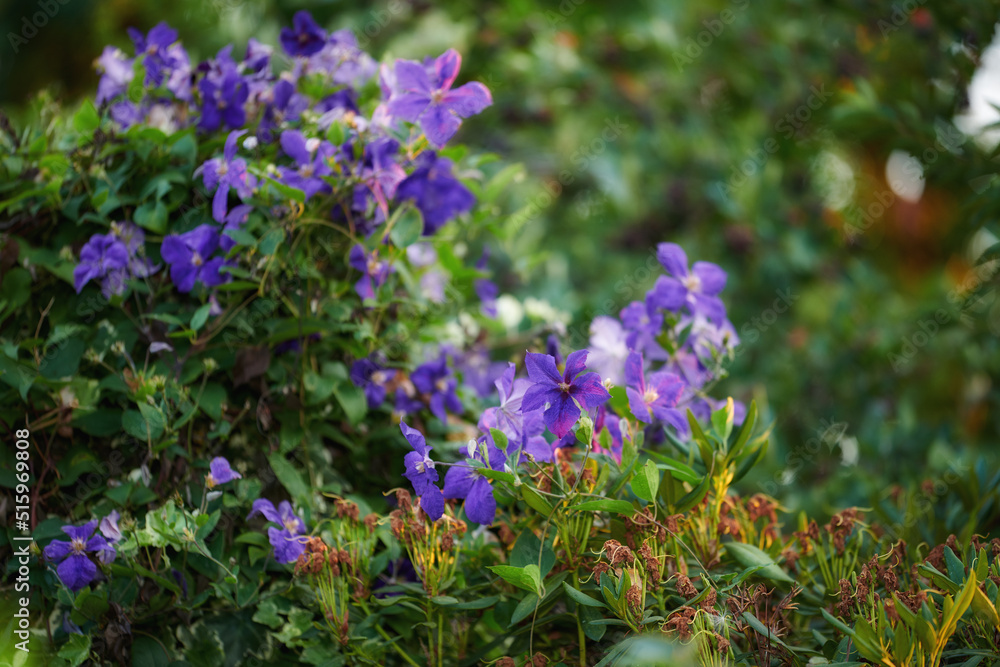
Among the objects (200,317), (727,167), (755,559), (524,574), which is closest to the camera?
(524,574)

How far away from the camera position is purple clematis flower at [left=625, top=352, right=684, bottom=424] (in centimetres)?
106

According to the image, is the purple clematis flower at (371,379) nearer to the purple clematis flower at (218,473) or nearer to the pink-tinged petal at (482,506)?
the purple clematis flower at (218,473)

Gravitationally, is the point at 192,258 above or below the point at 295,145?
below

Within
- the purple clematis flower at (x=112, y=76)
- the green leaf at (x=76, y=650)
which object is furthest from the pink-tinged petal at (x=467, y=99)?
the green leaf at (x=76, y=650)

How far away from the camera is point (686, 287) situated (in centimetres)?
125

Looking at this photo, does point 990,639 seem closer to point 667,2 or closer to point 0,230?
point 0,230

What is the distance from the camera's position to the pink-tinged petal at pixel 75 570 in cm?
100

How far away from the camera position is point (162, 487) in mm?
1117

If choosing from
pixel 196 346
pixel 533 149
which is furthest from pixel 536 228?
pixel 196 346

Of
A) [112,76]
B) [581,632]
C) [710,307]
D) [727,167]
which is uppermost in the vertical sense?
[112,76]

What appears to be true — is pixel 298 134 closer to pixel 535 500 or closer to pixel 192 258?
pixel 192 258

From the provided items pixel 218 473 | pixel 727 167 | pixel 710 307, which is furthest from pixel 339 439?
pixel 727 167

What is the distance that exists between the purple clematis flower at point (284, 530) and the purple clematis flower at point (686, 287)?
67cm

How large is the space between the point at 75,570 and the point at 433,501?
510mm
